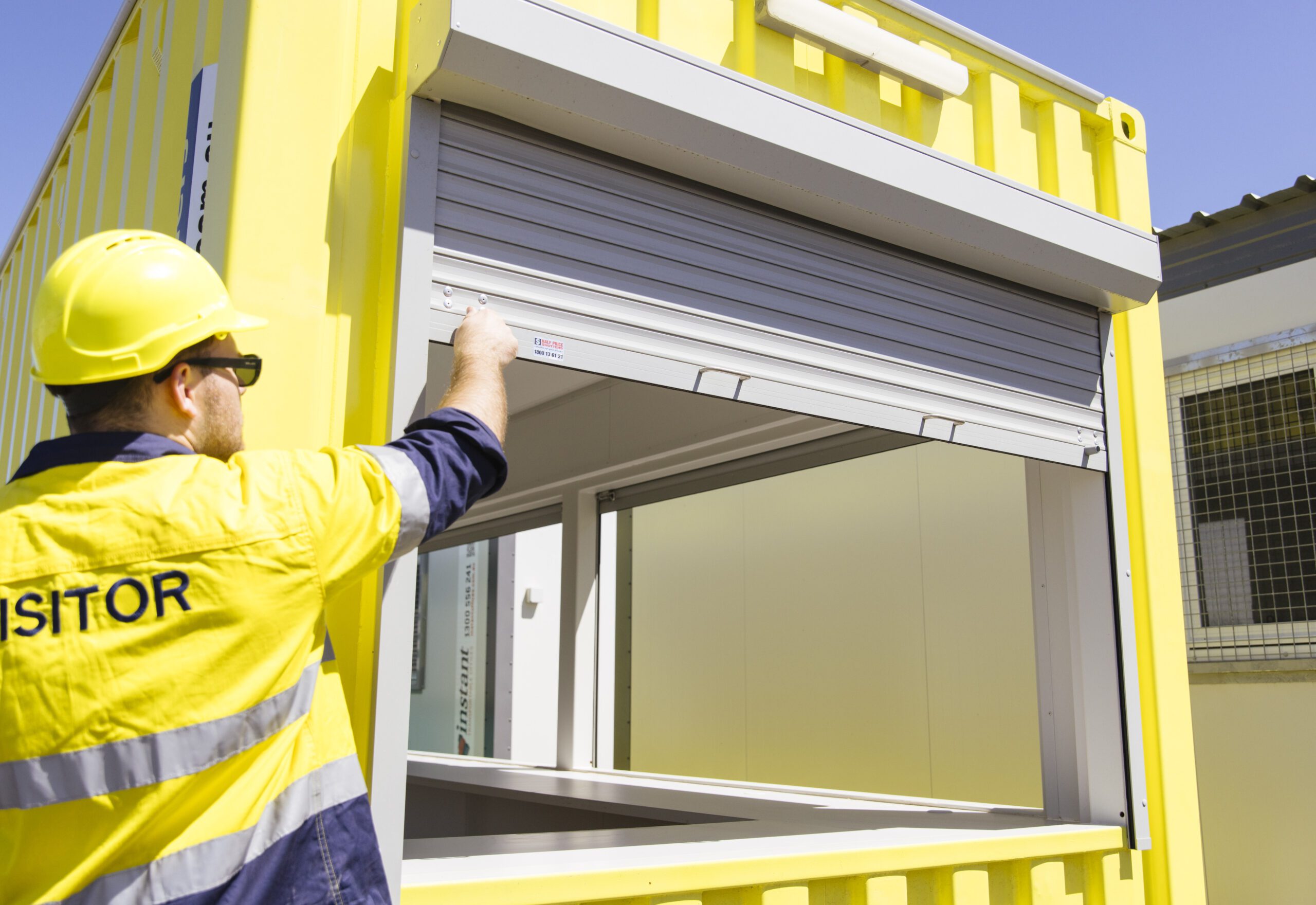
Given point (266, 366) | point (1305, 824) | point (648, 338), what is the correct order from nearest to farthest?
point (266, 366), point (648, 338), point (1305, 824)

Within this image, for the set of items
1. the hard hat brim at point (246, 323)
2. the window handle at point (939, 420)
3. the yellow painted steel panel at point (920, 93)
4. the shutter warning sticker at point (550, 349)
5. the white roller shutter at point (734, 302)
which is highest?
the yellow painted steel panel at point (920, 93)

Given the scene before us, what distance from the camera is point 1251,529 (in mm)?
5543

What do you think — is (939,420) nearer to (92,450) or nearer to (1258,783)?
(92,450)

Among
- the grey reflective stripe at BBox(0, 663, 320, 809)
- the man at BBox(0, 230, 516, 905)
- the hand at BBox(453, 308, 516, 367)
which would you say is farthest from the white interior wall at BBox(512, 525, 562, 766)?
the grey reflective stripe at BBox(0, 663, 320, 809)

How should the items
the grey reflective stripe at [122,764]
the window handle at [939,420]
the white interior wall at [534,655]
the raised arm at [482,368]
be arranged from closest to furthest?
1. the grey reflective stripe at [122,764]
2. the raised arm at [482,368]
3. the window handle at [939,420]
4. the white interior wall at [534,655]

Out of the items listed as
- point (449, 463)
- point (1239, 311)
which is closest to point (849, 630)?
point (1239, 311)

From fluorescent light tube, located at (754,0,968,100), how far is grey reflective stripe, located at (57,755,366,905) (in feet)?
7.30

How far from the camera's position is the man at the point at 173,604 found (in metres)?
1.27

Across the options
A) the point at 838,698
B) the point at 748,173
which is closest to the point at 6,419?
the point at 748,173

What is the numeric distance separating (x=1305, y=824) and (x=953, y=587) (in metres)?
2.02

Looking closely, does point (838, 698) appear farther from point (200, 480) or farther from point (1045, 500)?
point (200, 480)

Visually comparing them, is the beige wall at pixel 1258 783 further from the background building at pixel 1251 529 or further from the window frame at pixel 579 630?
the window frame at pixel 579 630

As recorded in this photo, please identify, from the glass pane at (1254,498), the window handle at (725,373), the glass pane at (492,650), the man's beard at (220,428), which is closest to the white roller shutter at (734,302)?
the window handle at (725,373)

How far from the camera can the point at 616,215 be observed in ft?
8.19
